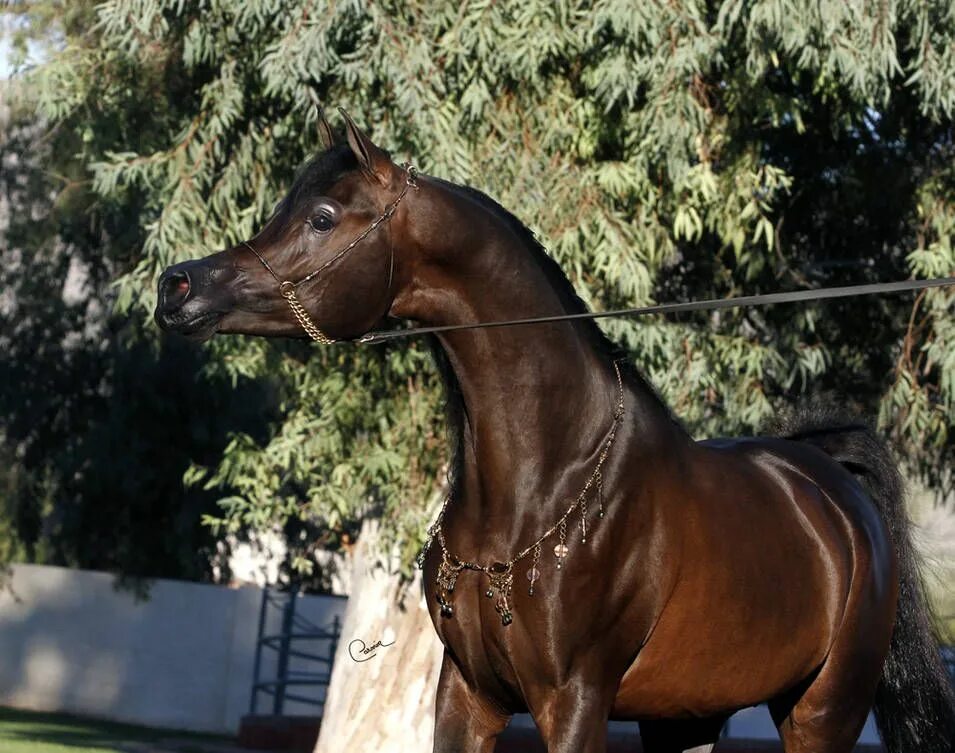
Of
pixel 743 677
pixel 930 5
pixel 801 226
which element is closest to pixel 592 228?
pixel 930 5

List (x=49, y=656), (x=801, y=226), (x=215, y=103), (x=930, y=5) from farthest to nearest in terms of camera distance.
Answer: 1. (x=49, y=656)
2. (x=801, y=226)
3. (x=215, y=103)
4. (x=930, y=5)

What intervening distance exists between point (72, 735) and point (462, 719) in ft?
40.2

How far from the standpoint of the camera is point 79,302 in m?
21.8

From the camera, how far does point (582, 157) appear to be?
34.0ft

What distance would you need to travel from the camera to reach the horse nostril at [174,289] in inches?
173

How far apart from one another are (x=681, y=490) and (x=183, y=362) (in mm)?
17488

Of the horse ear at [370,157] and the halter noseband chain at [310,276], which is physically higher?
the horse ear at [370,157]

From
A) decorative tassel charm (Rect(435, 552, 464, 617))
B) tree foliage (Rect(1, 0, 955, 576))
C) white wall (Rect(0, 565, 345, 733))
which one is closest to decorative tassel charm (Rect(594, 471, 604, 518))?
decorative tassel charm (Rect(435, 552, 464, 617))

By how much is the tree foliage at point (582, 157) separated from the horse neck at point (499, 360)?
4.97 m

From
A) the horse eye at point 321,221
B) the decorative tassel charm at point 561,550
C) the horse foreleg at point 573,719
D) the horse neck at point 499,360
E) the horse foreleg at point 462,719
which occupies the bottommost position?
the horse foreleg at point 462,719

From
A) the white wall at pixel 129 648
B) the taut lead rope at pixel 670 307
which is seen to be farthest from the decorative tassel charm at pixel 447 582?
the white wall at pixel 129 648

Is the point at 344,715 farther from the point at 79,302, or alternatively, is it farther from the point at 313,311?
the point at 79,302

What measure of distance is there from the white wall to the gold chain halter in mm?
14719

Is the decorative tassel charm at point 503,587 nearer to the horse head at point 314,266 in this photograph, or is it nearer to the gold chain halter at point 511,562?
the gold chain halter at point 511,562
